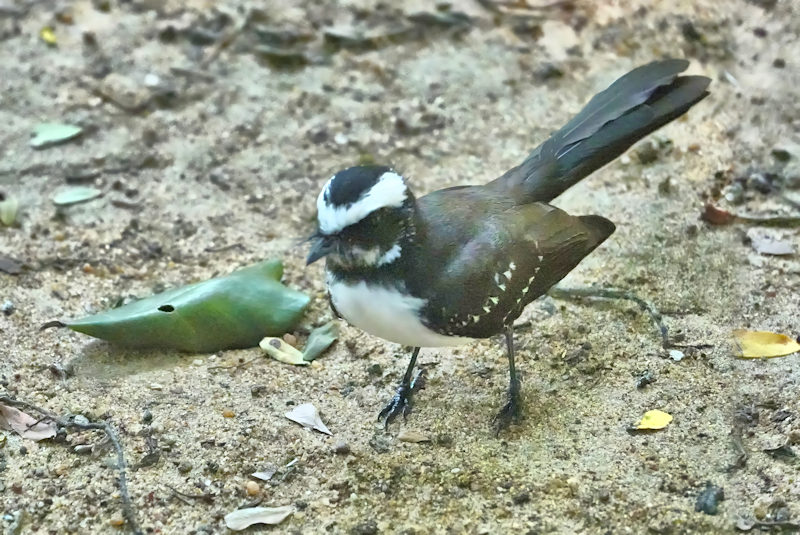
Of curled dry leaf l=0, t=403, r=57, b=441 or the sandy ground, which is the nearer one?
the sandy ground

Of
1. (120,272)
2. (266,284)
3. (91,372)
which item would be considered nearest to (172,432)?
(91,372)

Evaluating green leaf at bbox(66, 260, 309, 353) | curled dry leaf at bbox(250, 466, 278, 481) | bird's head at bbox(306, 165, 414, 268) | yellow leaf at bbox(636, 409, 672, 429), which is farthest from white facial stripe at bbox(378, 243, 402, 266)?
yellow leaf at bbox(636, 409, 672, 429)

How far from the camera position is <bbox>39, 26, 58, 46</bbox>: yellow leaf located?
247 inches

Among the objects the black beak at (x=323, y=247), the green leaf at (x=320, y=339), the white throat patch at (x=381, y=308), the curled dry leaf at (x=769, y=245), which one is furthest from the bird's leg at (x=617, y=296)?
the black beak at (x=323, y=247)

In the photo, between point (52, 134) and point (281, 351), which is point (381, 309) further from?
point (52, 134)

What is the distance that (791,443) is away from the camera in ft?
11.6

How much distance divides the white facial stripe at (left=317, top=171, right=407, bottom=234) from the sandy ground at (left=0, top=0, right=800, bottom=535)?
0.91 m

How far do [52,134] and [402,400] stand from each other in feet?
9.41

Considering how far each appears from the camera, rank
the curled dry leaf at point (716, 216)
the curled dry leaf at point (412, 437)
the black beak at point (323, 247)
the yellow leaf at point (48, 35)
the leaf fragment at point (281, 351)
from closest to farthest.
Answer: the black beak at point (323, 247) → the curled dry leaf at point (412, 437) → the leaf fragment at point (281, 351) → the curled dry leaf at point (716, 216) → the yellow leaf at point (48, 35)

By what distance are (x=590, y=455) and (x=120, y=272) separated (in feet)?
7.99

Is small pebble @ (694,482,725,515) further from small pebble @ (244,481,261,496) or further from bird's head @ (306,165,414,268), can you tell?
small pebble @ (244,481,261,496)

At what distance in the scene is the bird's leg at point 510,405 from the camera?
385cm

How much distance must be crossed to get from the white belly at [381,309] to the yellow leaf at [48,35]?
370cm

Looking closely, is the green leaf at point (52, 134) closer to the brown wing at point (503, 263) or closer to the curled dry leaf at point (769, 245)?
A: the brown wing at point (503, 263)
